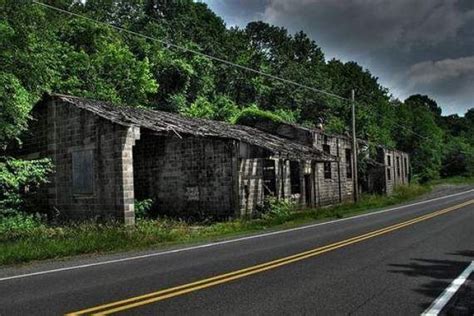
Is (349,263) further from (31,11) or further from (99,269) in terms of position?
(31,11)

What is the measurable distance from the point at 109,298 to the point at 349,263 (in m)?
4.61

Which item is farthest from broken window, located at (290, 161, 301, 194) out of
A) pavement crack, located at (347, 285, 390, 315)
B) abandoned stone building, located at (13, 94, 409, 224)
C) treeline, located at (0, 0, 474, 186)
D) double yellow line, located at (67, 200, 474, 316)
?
pavement crack, located at (347, 285, 390, 315)

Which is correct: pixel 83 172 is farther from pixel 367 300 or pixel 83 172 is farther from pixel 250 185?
pixel 367 300

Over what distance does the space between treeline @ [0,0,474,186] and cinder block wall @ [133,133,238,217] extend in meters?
5.91

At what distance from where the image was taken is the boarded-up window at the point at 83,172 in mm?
20188

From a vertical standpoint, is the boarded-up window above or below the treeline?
below

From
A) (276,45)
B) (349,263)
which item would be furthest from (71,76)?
(276,45)

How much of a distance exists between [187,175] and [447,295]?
59.1 ft

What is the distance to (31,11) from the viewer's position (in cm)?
2061

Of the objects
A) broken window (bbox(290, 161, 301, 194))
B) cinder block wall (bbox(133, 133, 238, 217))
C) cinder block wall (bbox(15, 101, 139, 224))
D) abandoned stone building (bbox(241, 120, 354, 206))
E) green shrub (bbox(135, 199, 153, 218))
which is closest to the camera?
cinder block wall (bbox(15, 101, 139, 224))

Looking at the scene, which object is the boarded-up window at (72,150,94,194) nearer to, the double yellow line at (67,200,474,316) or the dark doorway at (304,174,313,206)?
the double yellow line at (67,200,474,316)

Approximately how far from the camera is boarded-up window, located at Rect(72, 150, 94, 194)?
2019 cm

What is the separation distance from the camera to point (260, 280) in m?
8.06

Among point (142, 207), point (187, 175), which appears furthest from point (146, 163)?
point (142, 207)
